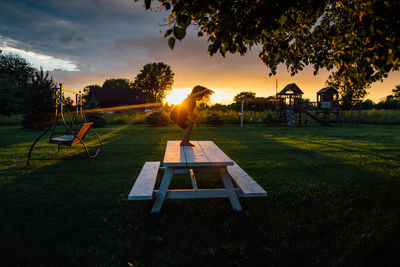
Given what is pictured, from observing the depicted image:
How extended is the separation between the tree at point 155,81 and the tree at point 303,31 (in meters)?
67.0

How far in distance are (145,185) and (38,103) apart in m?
20.0

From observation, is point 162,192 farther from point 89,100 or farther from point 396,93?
point 396,93

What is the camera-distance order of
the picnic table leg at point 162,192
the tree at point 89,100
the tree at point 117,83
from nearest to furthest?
the picnic table leg at point 162,192, the tree at point 89,100, the tree at point 117,83

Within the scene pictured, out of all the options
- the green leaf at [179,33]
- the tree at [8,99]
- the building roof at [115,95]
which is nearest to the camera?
the green leaf at [179,33]

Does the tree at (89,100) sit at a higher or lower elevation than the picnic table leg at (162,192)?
higher

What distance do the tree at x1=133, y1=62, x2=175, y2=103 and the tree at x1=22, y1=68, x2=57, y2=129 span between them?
51.8 metres

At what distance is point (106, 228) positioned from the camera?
289 cm

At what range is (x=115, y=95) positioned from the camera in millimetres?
58344

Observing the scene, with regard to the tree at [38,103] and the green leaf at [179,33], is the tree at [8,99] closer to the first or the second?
the tree at [38,103]

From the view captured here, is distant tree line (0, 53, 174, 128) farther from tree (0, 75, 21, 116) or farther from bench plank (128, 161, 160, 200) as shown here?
bench plank (128, 161, 160, 200)

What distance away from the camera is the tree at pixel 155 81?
7188 centimetres

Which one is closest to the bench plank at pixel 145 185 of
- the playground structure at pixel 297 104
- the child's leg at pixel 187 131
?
the child's leg at pixel 187 131

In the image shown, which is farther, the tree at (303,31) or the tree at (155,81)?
the tree at (155,81)

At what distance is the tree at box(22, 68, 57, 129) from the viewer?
60.7 feet
